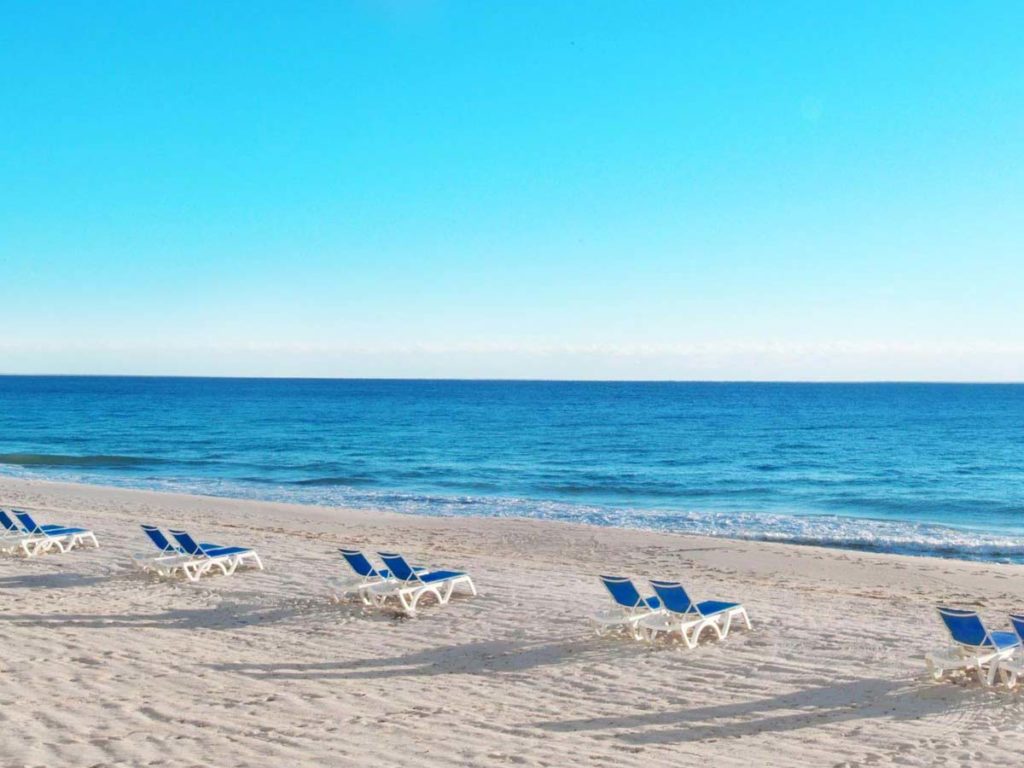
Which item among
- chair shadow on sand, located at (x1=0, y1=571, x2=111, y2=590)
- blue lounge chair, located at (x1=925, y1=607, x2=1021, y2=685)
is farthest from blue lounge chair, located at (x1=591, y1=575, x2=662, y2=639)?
chair shadow on sand, located at (x1=0, y1=571, x2=111, y2=590)

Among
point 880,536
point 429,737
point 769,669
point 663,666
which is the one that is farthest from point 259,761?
point 880,536

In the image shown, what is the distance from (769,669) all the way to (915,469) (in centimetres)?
3228

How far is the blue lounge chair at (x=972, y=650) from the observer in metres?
7.95

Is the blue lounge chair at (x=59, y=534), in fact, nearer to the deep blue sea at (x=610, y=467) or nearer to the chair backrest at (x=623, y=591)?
the chair backrest at (x=623, y=591)

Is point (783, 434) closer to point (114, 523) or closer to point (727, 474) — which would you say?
point (727, 474)

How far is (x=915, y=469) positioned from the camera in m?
37.2

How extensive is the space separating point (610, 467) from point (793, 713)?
3017cm

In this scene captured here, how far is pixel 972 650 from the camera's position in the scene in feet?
26.7

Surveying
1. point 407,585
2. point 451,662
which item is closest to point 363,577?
point 407,585

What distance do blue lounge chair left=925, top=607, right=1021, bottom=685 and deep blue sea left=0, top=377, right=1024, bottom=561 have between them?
39.9ft

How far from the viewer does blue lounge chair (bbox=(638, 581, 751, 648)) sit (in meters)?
9.28

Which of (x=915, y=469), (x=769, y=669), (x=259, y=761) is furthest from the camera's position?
(x=915, y=469)

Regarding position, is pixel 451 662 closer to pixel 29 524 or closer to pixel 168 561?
pixel 168 561

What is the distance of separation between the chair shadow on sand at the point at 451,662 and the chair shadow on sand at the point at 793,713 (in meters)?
1.66
